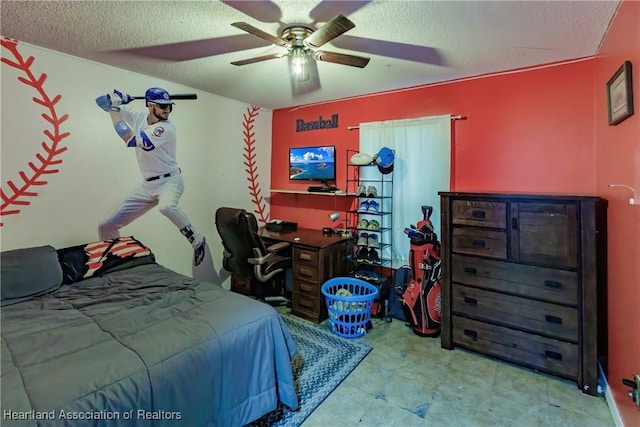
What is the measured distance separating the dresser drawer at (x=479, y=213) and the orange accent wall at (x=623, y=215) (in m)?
0.60

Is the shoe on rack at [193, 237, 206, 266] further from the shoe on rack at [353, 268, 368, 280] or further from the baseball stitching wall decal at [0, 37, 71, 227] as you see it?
the shoe on rack at [353, 268, 368, 280]

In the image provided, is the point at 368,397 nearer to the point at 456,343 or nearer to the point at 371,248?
the point at 456,343

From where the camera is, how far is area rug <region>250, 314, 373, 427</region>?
5.99ft

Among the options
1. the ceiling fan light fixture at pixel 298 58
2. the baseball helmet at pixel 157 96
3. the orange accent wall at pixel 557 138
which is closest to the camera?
the orange accent wall at pixel 557 138

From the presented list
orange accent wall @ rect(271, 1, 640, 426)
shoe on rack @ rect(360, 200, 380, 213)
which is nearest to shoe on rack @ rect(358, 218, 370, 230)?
shoe on rack @ rect(360, 200, 380, 213)

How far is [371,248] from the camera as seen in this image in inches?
131

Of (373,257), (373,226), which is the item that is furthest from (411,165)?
(373,257)

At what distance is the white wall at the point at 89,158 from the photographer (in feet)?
7.32

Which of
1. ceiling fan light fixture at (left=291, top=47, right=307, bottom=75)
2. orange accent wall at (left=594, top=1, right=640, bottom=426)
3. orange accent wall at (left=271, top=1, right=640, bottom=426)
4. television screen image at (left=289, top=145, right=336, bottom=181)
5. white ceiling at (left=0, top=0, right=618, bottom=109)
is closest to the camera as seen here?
orange accent wall at (left=594, top=1, right=640, bottom=426)

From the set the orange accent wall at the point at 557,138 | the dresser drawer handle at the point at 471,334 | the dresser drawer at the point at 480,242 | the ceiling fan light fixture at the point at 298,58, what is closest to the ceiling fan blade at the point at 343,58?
the ceiling fan light fixture at the point at 298,58

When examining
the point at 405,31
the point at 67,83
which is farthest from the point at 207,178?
the point at 405,31

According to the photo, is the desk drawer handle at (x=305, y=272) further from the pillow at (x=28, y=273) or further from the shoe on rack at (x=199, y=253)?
the pillow at (x=28, y=273)

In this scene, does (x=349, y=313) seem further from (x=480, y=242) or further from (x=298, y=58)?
(x=298, y=58)

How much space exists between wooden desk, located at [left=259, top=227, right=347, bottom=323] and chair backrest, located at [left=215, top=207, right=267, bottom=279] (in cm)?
38
